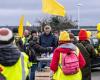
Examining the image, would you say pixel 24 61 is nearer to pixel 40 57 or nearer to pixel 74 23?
pixel 40 57

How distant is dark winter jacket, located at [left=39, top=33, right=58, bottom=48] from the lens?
13.2m

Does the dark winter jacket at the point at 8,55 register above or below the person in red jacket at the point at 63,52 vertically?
above

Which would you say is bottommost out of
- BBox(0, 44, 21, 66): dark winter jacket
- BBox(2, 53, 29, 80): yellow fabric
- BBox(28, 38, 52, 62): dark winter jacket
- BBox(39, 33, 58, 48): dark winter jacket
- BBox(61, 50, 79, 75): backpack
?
BBox(28, 38, 52, 62): dark winter jacket

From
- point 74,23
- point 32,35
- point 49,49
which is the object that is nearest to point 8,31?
point 49,49

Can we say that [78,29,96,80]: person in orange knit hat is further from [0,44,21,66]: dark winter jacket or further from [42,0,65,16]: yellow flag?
[0,44,21,66]: dark winter jacket

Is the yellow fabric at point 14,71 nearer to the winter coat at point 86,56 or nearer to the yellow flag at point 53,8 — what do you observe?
the winter coat at point 86,56

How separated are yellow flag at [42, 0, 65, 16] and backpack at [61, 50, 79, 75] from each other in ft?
17.8

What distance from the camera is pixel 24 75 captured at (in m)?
5.62

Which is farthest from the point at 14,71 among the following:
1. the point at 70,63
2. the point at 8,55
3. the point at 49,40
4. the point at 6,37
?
the point at 49,40

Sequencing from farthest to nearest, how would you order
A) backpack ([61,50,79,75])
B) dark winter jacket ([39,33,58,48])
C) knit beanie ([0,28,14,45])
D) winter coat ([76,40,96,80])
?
1. dark winter jacket ([39,33,58,48])
2. winter coat ([76,40,96,80])
3. backpack ([61,50,79,75])
4. knit beanie ([0,28,14,45])

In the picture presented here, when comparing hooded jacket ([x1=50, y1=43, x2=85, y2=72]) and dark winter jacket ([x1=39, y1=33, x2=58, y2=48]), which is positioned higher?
hooded jacket ([x1=50, y1=43, x2=85, y2=72])

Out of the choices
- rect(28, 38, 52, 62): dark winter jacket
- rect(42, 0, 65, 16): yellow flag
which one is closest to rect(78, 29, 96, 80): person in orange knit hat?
rect(28, 38, 52, 62): dark winter jacket

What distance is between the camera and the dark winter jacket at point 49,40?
1323 centimetres

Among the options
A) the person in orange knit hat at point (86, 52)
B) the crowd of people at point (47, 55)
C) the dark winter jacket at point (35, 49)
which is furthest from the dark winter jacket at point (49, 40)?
the person in orange knit hat at point (86, 52)
